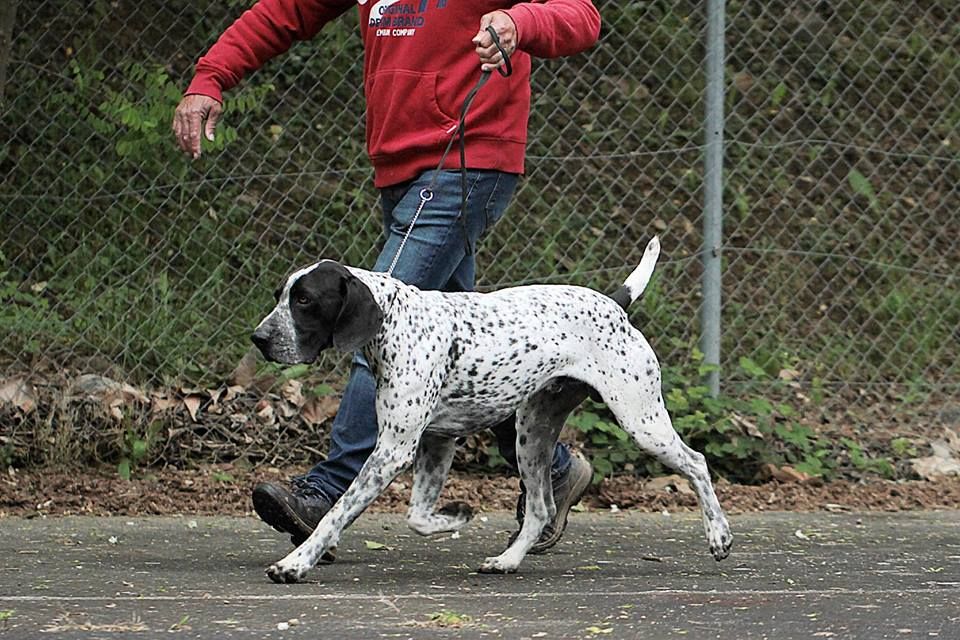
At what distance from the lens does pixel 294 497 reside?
5004mm

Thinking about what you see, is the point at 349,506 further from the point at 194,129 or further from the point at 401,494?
the point at 401,494

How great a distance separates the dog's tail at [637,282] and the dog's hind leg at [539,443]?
0.34 meters

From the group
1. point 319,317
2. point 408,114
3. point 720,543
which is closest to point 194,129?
point 408,114

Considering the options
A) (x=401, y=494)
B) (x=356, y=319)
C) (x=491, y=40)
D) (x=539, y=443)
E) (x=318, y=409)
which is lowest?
(x=401, y=494)

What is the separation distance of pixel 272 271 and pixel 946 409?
345 centimetres

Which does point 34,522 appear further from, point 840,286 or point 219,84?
point 840,286

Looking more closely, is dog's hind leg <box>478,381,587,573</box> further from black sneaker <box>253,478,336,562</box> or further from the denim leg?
black sneaker <box>253,478,336,562</box>

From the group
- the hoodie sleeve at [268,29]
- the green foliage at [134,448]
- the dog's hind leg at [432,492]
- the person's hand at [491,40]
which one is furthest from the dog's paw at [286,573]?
the green foliage at [134,448]

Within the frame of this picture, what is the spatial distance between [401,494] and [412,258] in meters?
1.97

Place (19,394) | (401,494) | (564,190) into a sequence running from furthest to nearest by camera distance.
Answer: (564,190) → (19,394) → (401,494)

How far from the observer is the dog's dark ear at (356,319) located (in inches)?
179

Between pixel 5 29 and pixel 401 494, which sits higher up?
pixel 5 29

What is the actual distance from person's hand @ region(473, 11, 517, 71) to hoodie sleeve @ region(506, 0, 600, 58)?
0.09ft

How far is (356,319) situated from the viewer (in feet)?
14.9
